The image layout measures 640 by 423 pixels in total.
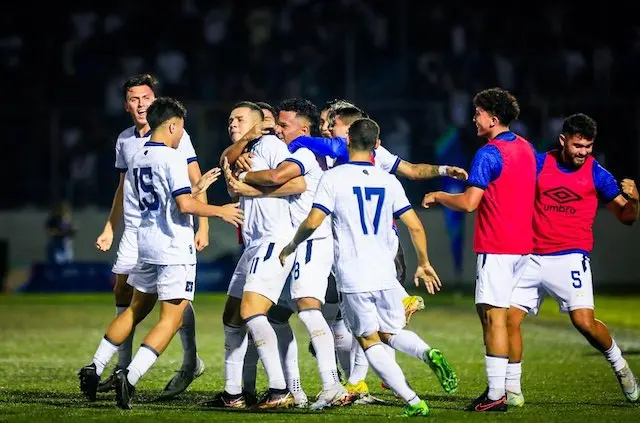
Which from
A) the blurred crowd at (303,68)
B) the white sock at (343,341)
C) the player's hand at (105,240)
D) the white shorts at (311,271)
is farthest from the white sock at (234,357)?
the blurred crowd at (303,68)

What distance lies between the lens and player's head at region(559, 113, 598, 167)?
34.3 ft

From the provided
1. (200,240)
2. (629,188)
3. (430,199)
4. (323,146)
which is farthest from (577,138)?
(200,240)

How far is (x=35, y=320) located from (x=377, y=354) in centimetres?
1133

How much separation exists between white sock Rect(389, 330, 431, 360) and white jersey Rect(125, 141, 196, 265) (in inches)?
71.7

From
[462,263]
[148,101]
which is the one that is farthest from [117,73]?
[148,101]

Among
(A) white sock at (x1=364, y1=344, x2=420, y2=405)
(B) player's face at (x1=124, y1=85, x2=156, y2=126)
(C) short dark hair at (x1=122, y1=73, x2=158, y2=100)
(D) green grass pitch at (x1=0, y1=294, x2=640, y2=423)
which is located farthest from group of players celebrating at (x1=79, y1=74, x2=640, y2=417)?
(C) short dark hair at (x1=122, y1=73, x2=158, y2=100)

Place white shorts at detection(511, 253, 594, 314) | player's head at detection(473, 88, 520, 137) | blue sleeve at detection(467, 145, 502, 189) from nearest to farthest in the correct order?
blue sleeve at detection(467, 145, 502, 189) < player's head at detection(473, 88, 520, 137) < white shorts at detection(511, 253, 594, 314)

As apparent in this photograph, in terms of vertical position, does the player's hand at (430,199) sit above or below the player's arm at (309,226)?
above

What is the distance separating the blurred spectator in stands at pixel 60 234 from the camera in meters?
26.0

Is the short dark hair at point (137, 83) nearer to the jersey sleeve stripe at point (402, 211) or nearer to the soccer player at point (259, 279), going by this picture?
the soccer player at point (259, 279)

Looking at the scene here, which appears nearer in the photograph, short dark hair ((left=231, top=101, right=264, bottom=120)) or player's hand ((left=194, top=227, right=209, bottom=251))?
short dark hair ((left=231, top=101, right=264, bottom=120))

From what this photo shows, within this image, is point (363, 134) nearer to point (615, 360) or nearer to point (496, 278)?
point (496, 278)

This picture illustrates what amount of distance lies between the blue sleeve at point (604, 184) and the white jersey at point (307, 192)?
7.19ft

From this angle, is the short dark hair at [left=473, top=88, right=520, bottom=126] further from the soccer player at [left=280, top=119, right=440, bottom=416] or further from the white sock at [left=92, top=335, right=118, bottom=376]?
the white sock at [left=92, top=335, right=118, bottom=376]
